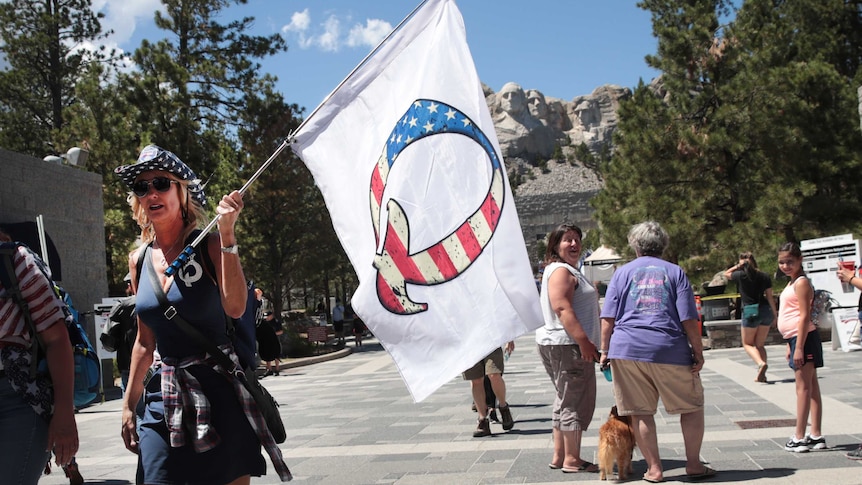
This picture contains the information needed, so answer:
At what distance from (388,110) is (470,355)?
1.31m

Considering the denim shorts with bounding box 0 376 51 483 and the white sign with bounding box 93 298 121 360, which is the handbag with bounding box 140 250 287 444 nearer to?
the denim shorts with bounding box 0 376 51 483

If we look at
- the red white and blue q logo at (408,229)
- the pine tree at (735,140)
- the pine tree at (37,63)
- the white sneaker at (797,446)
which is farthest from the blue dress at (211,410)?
the pine tree at (37,63)

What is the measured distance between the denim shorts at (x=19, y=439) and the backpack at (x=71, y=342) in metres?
0.12

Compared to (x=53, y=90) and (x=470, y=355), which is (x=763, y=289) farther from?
(x=53, y=90)

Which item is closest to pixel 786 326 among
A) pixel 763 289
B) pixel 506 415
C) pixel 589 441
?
pixel 589 441

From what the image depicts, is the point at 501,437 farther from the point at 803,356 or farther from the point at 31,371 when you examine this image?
the point at 31,371


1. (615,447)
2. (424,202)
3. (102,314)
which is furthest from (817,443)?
(102,314)

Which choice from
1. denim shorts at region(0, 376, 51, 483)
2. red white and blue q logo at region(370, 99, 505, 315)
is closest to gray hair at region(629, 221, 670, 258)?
red white and blue q logo at region(370, 99, 505, 315)

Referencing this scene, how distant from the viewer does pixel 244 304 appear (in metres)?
3.01

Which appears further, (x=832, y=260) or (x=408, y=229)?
(x=832, y=260)

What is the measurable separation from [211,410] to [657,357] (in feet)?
10.2

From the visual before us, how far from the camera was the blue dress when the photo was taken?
9.83ft

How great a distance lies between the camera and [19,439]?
3014 millimetres

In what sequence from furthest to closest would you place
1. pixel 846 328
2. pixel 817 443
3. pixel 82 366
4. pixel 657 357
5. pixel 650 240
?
1. pixel 846 328
2. pixel 817 443
3. pixel 650 240
4. pixel 657 357
5. pixel 82 366
